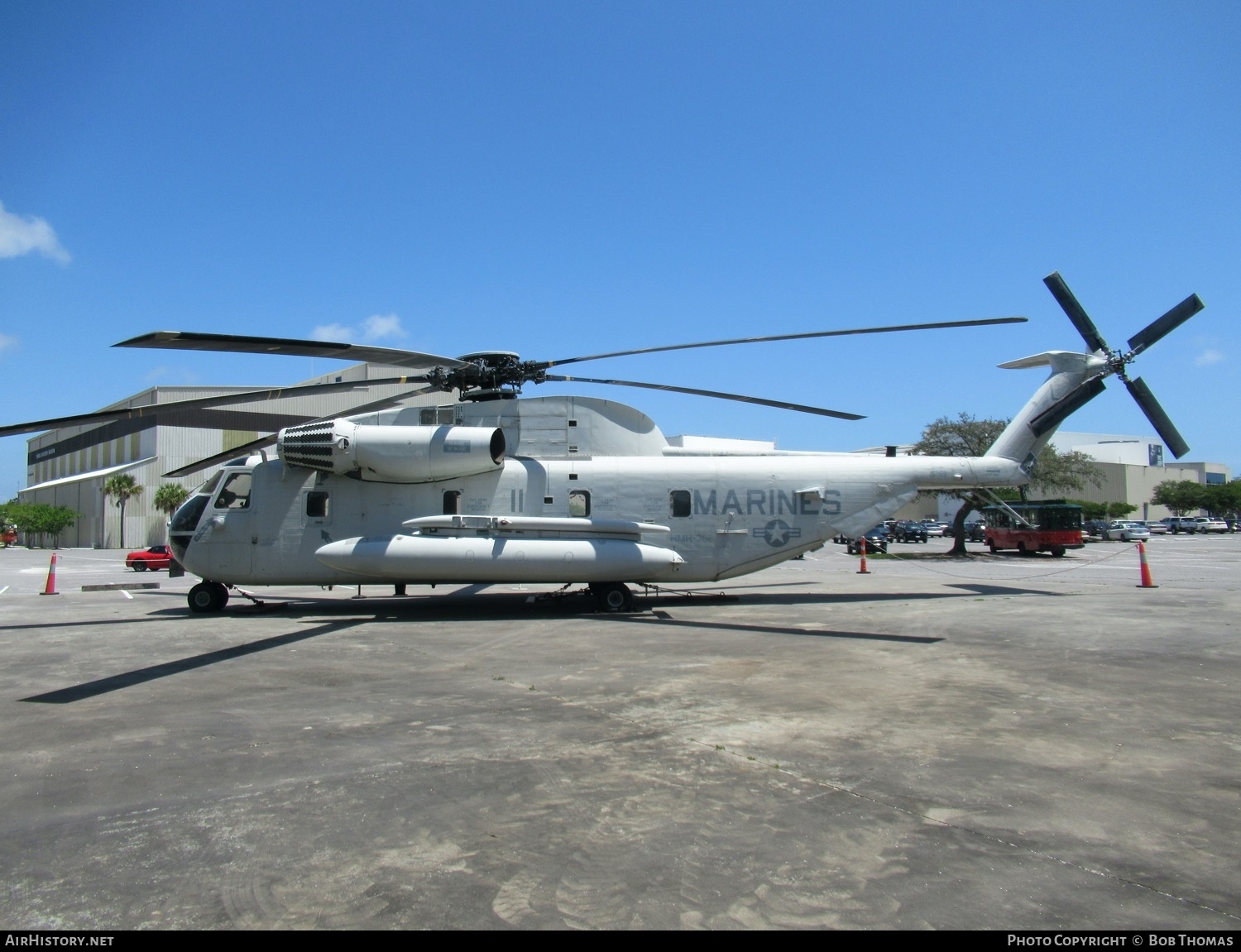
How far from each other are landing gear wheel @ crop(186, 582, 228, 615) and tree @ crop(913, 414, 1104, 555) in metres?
30.3

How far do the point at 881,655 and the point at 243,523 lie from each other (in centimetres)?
1112

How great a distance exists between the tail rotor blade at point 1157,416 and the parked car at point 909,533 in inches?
1530

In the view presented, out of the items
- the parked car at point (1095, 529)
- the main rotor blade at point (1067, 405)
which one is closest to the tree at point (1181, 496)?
the parked car at point (1095, 529)

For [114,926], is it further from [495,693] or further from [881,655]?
[881,655]

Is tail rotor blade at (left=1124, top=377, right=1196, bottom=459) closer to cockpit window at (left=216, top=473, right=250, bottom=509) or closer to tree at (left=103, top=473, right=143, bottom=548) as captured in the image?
cockpit window at (left=216, top=473, right=250, bottom=509)

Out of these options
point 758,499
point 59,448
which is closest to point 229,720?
point 758,499

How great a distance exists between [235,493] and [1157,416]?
1737cm

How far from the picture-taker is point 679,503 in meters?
14.5

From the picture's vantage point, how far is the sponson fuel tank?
44.1 feet

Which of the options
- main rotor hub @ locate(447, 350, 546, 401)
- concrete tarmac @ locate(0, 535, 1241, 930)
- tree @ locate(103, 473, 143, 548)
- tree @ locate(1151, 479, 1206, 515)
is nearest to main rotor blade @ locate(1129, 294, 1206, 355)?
concrete tarmac @ locate(0, 535, 1241, 930)

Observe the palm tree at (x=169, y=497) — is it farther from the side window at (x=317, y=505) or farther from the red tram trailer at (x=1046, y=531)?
the red tram trailer at (x=1046, y=531)

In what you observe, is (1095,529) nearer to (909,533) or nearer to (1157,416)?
(909,533)

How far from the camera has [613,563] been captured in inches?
540

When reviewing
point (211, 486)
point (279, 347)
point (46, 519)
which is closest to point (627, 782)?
point (279, 347)
